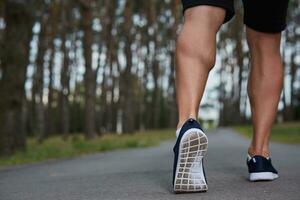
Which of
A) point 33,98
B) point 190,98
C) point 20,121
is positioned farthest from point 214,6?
point 33,98

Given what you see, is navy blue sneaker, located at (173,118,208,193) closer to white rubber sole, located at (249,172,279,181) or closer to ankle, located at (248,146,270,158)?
white rubber sole, located at (249,172,279,181)

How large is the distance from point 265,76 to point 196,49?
77cm

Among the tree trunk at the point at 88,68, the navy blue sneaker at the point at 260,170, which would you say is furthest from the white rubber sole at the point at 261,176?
the tree trunk at the point at 88,68

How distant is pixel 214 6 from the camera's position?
2.43m

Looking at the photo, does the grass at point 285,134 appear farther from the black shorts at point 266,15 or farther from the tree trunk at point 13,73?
the black shorts at point 266,15

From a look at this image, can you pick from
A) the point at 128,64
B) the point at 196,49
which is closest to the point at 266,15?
the point at 196,49

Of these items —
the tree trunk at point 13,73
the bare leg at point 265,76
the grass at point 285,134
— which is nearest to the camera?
the bare leg at point 265,76

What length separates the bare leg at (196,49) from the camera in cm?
238

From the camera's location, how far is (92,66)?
21984mm

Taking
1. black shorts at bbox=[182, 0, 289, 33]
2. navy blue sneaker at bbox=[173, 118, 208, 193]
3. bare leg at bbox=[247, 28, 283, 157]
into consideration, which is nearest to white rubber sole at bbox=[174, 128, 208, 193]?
navy blue sneaker at bbox=[173, 118, 208, 193]

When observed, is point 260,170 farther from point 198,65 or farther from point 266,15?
point 266,15

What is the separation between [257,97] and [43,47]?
2275cm

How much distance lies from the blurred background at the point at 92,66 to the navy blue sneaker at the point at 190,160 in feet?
21.3

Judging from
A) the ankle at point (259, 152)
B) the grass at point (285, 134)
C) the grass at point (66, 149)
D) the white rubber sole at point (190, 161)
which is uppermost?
the white rubber sole at point (190, 161)
